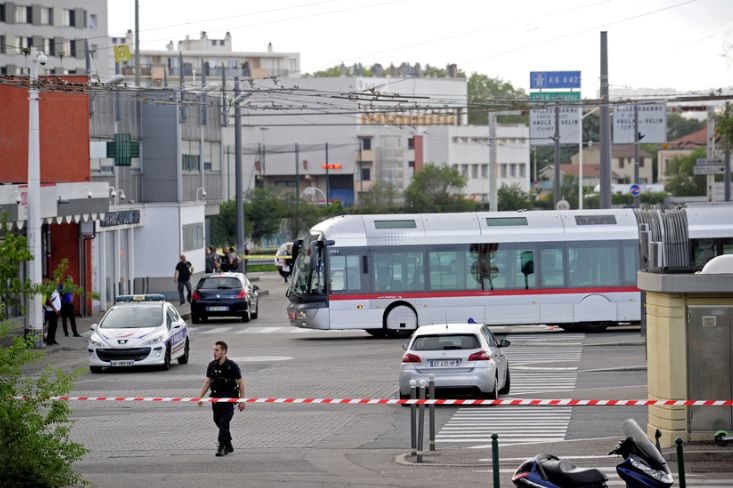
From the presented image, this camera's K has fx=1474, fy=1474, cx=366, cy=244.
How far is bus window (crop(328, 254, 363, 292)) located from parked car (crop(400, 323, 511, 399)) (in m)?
14.5

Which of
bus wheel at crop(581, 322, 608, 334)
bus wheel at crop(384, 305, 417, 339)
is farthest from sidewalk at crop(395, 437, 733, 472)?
bus wheel at crop(581, 322, 608, 334)

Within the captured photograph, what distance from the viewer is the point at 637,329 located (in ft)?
133

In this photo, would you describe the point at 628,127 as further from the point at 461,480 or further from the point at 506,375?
the point at 461,480

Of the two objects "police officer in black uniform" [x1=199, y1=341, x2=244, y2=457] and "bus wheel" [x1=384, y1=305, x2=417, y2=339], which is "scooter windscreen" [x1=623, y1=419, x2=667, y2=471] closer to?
"police officer in black uniform" [x1=199, y1=341, x2=244, y2=457]

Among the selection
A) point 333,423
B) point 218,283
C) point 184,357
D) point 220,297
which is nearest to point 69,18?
point 218,283

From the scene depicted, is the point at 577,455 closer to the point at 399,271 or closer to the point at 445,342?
the point at 445,342

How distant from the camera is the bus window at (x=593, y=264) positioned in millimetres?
38969

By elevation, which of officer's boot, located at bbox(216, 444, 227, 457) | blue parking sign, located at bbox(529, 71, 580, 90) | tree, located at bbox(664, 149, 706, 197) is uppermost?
blue parking sign, located at bbox(529, 71, 580, 90)

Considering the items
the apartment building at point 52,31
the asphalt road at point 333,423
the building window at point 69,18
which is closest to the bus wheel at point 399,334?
the asphalt road at point 333,423

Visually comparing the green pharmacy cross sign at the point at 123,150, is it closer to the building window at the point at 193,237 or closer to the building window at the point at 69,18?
the building window at the point at 193,237

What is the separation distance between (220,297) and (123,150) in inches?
290

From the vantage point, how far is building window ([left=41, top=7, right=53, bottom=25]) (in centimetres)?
10203

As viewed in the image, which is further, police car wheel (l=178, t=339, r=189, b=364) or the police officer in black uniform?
police car wheel (l=178, t=339, r=189, b=364)

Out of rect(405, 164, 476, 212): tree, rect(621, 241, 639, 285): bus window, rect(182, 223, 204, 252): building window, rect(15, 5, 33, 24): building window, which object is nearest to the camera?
rect(621, 241, 639, 285): bus window
